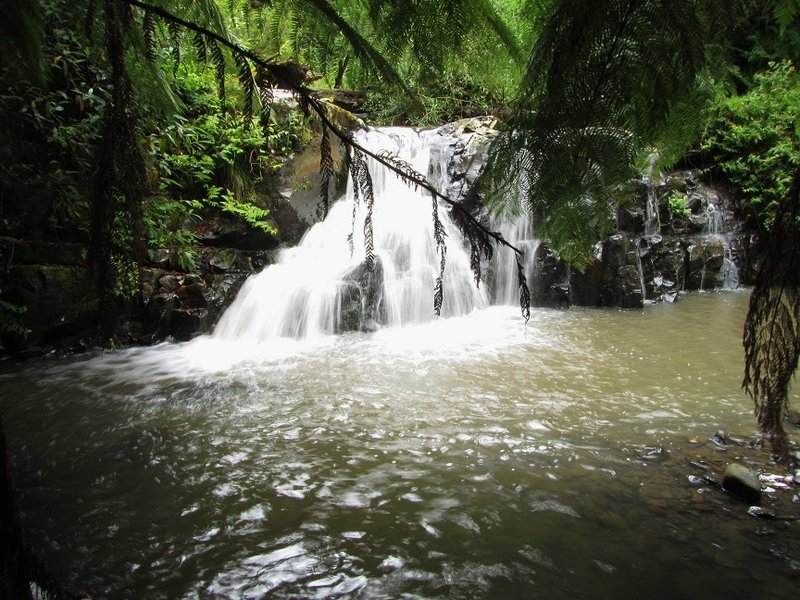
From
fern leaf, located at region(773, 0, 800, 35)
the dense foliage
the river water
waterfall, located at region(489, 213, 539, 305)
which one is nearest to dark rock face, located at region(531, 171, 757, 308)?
waterfall, located at region(489, 213, 539, 305)

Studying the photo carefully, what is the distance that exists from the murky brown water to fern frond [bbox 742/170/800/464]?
0.97m

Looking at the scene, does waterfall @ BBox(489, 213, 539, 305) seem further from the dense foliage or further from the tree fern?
the tree fern

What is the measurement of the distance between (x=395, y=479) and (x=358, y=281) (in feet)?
15.7

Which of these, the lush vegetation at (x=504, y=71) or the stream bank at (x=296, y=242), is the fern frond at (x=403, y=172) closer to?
the lush vegetation at (x=504, y=71)

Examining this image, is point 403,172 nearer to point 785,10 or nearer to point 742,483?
point 785,10

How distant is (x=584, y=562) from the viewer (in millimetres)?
2188


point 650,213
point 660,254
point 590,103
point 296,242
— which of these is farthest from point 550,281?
point 590,103

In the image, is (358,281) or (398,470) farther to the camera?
(358,281)

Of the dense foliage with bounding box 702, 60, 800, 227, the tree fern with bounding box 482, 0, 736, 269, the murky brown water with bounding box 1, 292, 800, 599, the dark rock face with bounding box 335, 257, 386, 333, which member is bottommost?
the murky brown water with bounding box 1, 292, 800, 599

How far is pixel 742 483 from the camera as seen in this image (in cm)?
267

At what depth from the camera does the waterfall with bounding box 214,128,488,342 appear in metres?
6.94

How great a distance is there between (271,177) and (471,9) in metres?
7.38

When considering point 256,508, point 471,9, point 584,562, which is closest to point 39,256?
point 256,508

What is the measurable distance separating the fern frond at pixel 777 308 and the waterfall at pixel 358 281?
481cm
